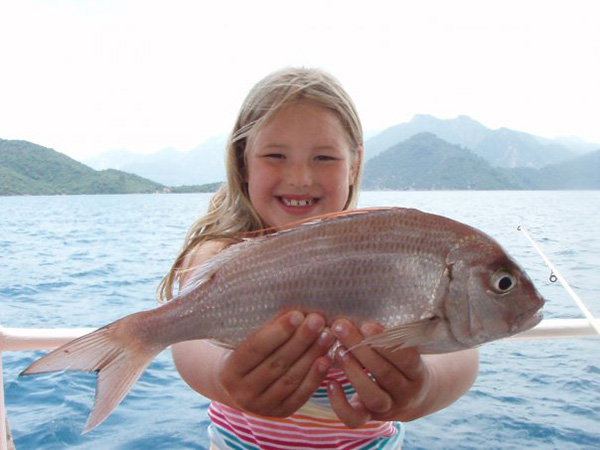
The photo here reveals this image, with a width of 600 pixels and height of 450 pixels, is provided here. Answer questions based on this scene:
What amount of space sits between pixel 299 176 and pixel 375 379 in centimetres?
104

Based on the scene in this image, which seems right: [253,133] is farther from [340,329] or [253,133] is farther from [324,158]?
[340,329]

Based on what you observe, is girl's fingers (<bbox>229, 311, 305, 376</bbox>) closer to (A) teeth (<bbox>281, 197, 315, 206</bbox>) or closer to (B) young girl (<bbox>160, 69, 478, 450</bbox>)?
(B) young girl (<bbox>160, 69, 478, 450</bbox>)

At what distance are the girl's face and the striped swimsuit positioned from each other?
792 mm

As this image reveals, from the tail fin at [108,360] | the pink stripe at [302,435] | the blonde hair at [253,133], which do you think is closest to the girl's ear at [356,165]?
the blonde hair at [253,133]

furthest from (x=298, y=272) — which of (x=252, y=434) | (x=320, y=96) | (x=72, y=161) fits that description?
(x=72, y=161)

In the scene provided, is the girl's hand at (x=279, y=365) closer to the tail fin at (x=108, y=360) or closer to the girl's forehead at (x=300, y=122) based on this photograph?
the tail fin at (x=108, y=360)

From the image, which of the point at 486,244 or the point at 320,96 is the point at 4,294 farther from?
the point at 486,244

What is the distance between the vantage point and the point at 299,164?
2.37 meters

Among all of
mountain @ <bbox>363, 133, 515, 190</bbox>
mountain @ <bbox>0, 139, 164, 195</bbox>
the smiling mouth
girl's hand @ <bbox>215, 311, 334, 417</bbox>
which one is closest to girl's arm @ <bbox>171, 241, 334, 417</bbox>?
girl's hand @ <bbox>215, 311, 334, 417</bbox>

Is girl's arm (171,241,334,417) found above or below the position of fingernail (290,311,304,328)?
below

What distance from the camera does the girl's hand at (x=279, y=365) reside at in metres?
1.54

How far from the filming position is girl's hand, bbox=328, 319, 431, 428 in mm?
1525

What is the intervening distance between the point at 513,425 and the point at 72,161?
61.9 metres

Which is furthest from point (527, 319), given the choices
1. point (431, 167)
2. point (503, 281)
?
point (431, 167)
